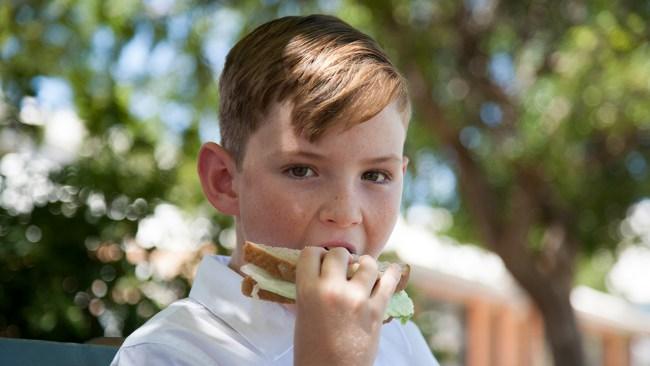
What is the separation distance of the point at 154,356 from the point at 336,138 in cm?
51

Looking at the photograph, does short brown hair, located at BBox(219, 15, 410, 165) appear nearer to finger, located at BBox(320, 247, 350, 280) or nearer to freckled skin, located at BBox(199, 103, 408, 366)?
freckled skin, located at BBox(199, 103, 408, 366)

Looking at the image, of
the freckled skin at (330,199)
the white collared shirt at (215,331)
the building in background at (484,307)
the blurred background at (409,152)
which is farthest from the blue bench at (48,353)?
the building in background at (484,307)

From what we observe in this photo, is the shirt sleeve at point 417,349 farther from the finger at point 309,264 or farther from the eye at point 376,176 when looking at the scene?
the finger at point 309,264

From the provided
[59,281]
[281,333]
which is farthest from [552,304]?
[281,333]

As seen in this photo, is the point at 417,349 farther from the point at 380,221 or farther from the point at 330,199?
the point at 330,199

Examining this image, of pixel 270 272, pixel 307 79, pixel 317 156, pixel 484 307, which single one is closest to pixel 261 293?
pixel 270 272

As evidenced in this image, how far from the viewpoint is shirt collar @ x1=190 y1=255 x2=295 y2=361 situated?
1.91 metres

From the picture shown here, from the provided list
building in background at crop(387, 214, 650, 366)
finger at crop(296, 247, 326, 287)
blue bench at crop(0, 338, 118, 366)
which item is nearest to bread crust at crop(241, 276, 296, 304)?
finger at crop(296, 247, 326, 287)

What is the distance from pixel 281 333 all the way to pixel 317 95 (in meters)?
0.47

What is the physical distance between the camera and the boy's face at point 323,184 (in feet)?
5.90

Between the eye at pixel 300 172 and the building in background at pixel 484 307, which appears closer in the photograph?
the eye at pixel 300 172

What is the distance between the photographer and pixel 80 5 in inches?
252

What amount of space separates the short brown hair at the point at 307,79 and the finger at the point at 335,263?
0.24 metres

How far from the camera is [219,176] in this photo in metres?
2.03
